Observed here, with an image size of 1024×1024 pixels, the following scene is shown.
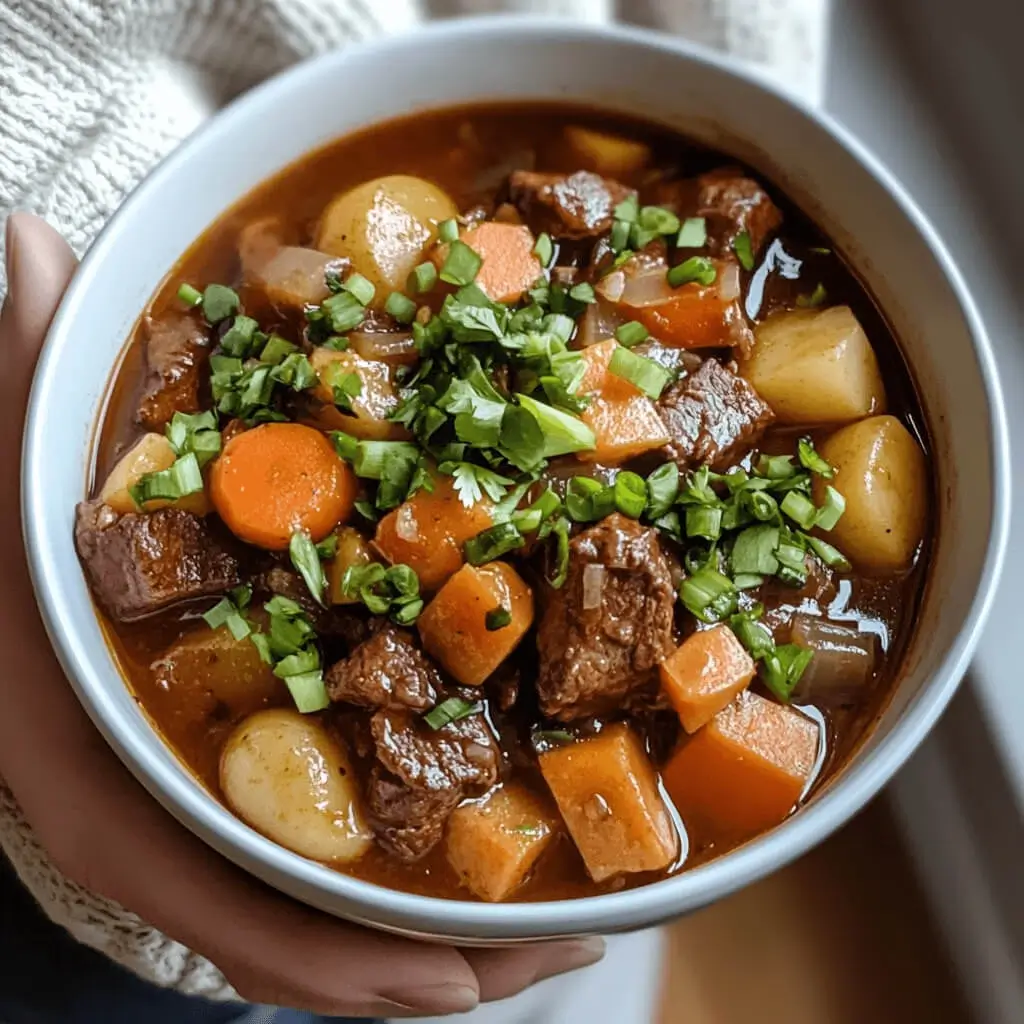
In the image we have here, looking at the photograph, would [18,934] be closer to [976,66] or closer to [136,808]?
[136,808]

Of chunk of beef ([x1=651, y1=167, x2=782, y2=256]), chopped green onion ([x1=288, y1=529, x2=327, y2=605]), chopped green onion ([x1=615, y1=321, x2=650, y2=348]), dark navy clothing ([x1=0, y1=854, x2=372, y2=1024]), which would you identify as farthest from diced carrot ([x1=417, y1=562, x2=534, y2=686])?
dark navy clothing ([x1=0, y1=854, x2=372, y2=1024])

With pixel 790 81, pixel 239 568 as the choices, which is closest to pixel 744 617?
pixel 239 568

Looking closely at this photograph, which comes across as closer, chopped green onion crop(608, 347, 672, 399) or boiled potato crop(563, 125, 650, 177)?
chopped green onion crop(608, 347, 672, 399)

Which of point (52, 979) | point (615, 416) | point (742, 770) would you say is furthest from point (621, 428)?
point (52, 979)

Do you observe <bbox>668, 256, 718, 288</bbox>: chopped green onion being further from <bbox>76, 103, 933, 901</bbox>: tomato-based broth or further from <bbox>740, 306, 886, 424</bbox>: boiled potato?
<bbox>740, 306, 886, 424</bbox>: boiled potato

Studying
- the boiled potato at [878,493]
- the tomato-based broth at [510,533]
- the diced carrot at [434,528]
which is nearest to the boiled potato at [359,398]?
the tomato-based broth at [510,533]

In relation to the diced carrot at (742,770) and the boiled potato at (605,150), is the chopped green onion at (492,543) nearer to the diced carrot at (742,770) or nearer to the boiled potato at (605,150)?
the diced carrot at (742,770)
